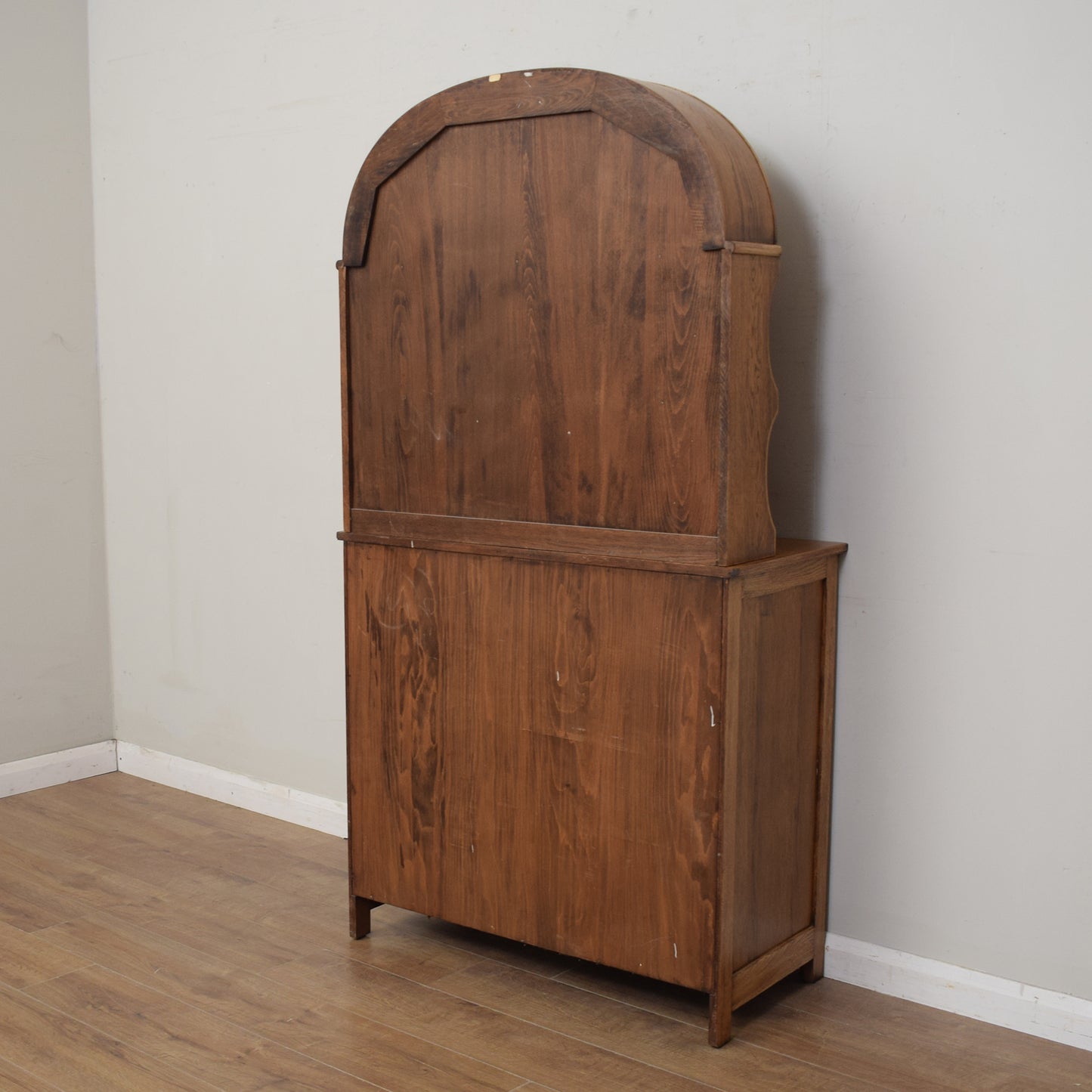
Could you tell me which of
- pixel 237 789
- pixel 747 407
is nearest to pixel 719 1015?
pixel 747 407

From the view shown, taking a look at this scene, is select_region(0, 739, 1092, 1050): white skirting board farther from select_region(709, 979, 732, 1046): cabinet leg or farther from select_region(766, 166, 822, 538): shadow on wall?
select_region(766, 166, 822, 538): shadow on wall

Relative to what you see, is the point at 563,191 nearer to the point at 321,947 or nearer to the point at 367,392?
the point at 367,392

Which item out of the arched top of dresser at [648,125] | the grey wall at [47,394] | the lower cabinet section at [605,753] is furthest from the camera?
the grey wall at [47,394]

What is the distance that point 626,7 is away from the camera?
9.60ft

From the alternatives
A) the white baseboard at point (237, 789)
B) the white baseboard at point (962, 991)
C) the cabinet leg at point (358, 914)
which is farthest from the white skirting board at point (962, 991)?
the white baseboard at point (237, 789)

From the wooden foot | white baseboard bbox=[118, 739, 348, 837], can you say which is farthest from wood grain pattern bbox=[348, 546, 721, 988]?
white baseboard bbox=[118, 739, 348, 837]

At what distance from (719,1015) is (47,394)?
285 centimetres

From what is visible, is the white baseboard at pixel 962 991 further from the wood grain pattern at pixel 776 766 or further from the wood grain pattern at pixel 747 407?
the wood grain pattern at pixel 747 407

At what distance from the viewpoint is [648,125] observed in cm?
235

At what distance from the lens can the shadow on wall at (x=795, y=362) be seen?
2.73 m

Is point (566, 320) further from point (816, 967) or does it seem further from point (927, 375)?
point (816, 967)

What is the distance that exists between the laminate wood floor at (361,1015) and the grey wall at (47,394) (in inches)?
36.5

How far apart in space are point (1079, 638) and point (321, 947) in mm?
1746

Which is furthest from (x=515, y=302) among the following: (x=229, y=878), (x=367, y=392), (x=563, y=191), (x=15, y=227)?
(x=15, y=227)
